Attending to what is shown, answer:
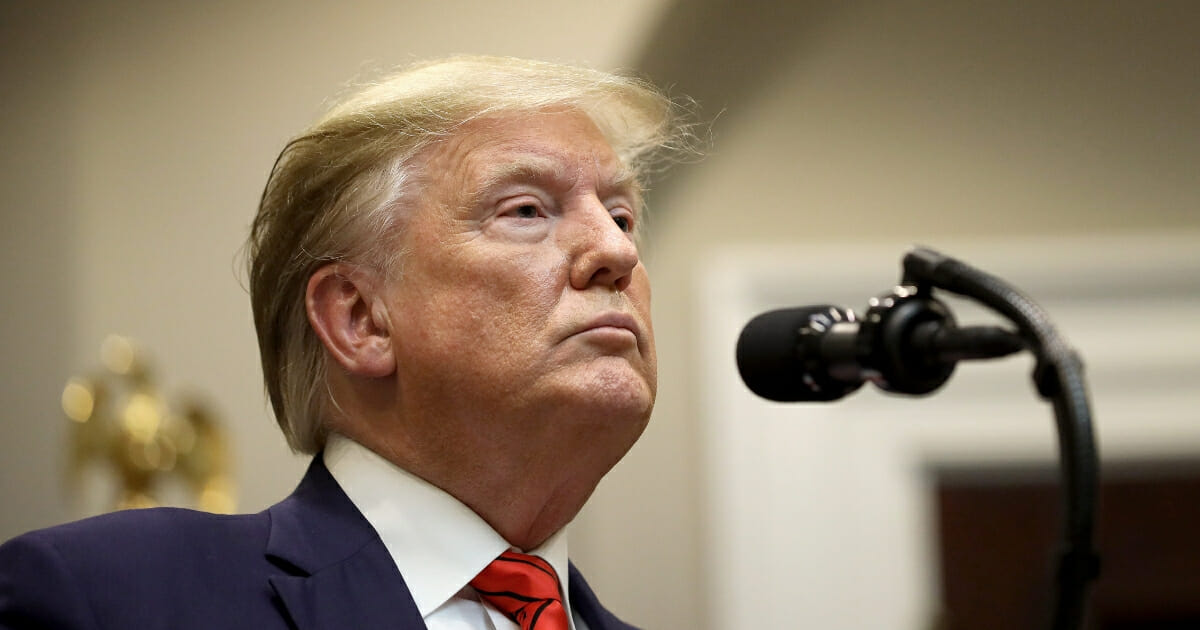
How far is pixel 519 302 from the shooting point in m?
1.69

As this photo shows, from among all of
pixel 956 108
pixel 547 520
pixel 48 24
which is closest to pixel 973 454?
pixel 956 108

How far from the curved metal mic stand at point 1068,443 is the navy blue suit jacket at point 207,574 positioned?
804 millimetres

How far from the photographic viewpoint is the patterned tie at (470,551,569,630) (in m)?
1.64

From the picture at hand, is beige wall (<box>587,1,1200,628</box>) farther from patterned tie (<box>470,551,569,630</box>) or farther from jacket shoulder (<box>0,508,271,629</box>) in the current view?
jacket shoulder (<box>0,508,271,629</box>)

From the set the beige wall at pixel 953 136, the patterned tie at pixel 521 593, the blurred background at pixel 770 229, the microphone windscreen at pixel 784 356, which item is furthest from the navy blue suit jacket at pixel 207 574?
the beige wall at pixel 953 136

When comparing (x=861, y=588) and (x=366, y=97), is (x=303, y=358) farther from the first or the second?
(x=861, y=588)

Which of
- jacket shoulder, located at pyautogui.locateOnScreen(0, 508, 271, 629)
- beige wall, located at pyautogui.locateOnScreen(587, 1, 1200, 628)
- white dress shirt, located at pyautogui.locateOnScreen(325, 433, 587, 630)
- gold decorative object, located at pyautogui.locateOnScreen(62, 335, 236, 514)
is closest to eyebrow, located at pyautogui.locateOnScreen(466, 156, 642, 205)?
white dress shirt, located at pyautogui.locateOnScreen(325, 433, 587, 630)

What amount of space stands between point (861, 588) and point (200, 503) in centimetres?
171

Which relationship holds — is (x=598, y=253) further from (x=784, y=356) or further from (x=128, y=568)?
(x=128, y=568)

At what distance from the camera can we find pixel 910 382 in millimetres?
1125

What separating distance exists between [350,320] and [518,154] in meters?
0.29

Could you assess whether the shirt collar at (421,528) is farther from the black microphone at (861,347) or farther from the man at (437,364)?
the black microphone at (861,347)

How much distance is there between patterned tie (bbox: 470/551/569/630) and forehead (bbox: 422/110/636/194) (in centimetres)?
45

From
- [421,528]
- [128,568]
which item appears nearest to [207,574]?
[128,568]
